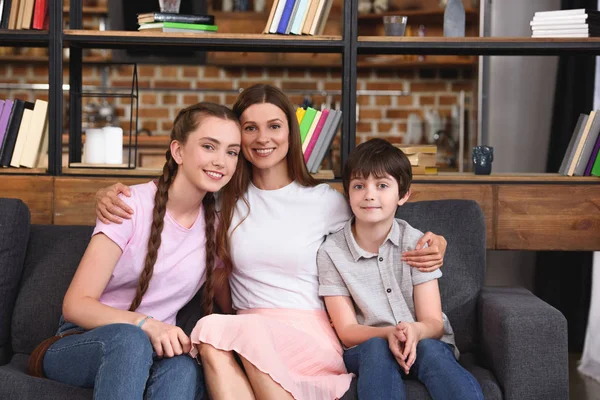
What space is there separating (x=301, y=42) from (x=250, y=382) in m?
1.31

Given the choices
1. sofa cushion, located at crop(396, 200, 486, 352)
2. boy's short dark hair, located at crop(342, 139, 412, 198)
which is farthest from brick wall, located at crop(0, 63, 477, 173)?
boy's short dark hair, located at crop(342, 139, 412, 198)

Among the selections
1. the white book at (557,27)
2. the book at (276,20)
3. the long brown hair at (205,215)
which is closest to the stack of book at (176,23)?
the book at (276,20)

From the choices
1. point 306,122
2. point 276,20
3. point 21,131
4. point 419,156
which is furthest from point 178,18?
point 419,156

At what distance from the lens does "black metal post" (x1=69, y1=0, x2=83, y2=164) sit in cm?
291

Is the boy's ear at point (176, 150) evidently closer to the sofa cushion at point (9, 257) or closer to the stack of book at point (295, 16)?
the sofa cushion at point (9, 257)

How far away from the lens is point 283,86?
5227 mm

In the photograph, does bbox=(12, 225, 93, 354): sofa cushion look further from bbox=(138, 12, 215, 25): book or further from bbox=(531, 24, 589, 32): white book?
bbox=(531, 24, 589, 32): white book

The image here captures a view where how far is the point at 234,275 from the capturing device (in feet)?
7.44

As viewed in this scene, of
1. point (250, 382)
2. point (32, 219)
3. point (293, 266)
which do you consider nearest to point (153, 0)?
point (32, 219)

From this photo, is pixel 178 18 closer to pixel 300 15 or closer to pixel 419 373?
pixel 300 15

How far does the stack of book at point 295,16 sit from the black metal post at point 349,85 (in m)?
0.10

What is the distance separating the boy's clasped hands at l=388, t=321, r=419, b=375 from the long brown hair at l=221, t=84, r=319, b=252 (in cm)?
54

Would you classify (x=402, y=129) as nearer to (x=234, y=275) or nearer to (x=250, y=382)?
(x=234, y=275)

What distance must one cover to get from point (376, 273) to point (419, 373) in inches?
13.0
